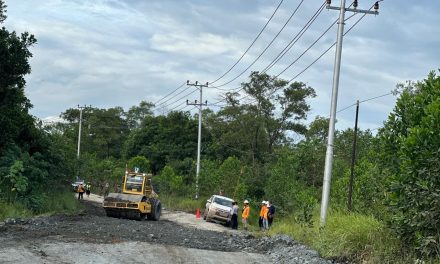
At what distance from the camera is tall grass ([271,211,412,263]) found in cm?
1373

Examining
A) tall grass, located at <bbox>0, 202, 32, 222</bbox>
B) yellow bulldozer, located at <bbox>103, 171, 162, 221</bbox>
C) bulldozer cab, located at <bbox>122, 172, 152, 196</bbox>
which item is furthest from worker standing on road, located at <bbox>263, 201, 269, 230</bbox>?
tall grass, located at <bbox>0, 202, 32, 222</bbox>

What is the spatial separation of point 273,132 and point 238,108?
4759 millimetres

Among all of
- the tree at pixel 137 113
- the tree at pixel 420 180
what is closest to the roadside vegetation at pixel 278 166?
the tree at pixel 420 180

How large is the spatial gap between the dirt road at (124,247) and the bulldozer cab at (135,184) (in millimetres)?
10237

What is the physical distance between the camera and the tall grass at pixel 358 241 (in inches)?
541

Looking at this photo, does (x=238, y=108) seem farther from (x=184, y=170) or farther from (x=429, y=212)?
(x=429, y=212)

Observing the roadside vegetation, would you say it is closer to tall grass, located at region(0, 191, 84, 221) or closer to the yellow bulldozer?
tall grass, located at region(0, 191, 84, 221)

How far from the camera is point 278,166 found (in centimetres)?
A: 4788

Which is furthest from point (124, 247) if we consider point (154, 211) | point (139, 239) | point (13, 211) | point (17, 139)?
point (17, 139)

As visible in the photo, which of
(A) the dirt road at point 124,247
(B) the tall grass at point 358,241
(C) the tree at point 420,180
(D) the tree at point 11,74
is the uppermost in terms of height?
(D) the tree at point 11,74

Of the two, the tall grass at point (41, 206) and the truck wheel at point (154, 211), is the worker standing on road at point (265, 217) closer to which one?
the truck wheel at point (154, 211)

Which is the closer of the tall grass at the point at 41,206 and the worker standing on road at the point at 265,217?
the tall grass at the point at 41,206

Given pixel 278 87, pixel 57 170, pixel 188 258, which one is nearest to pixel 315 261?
pixel 188 258

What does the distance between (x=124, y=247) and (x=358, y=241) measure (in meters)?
6.45
